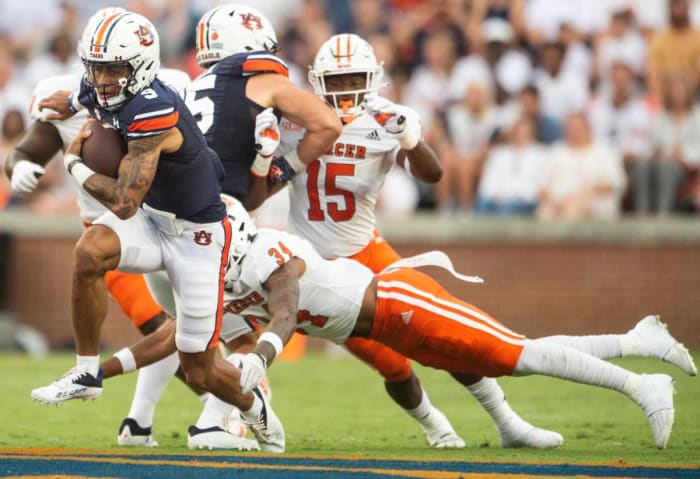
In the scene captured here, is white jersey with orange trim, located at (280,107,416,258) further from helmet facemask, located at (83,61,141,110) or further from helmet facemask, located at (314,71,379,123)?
helmet facemask, located at (83,61,141,110)

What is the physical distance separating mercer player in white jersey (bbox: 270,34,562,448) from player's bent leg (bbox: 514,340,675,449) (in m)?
0.50

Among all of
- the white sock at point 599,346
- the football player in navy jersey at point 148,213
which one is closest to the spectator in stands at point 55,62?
the football player in navy jersey at point 148,213

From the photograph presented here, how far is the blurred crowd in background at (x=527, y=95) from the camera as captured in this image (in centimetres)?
1227

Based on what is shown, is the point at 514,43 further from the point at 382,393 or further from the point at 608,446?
the point at 608,446

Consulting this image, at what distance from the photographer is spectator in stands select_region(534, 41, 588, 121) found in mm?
12719

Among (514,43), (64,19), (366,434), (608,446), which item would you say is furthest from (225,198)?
(64,19)

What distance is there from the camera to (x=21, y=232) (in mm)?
13250

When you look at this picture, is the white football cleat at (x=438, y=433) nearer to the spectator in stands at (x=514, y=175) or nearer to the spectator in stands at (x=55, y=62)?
the spectator in stands at (x=514, y=175)

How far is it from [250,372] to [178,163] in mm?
1015

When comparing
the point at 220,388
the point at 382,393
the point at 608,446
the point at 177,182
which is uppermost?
the point at 177,182

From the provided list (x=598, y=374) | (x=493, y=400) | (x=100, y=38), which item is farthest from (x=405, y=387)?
(x=100, y=38)

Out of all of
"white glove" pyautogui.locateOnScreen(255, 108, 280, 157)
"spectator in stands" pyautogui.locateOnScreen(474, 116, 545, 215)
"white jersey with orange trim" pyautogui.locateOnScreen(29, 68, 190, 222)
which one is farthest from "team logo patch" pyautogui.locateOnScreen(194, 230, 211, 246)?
"spectator in stands" pyautogui.locateOnScreen(474, 116, 545, 215)

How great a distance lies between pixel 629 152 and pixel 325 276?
675cm

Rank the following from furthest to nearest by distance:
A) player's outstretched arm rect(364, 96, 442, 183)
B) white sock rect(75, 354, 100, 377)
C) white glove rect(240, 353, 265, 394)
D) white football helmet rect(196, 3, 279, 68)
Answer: white football helmet rect(196, 3, 279, 68)
player's outstretched arm rect(364, 96, 442, 183)
white sock rect(75, 354, 100, 377)
white glove rect(240, 353, 265, 394)
